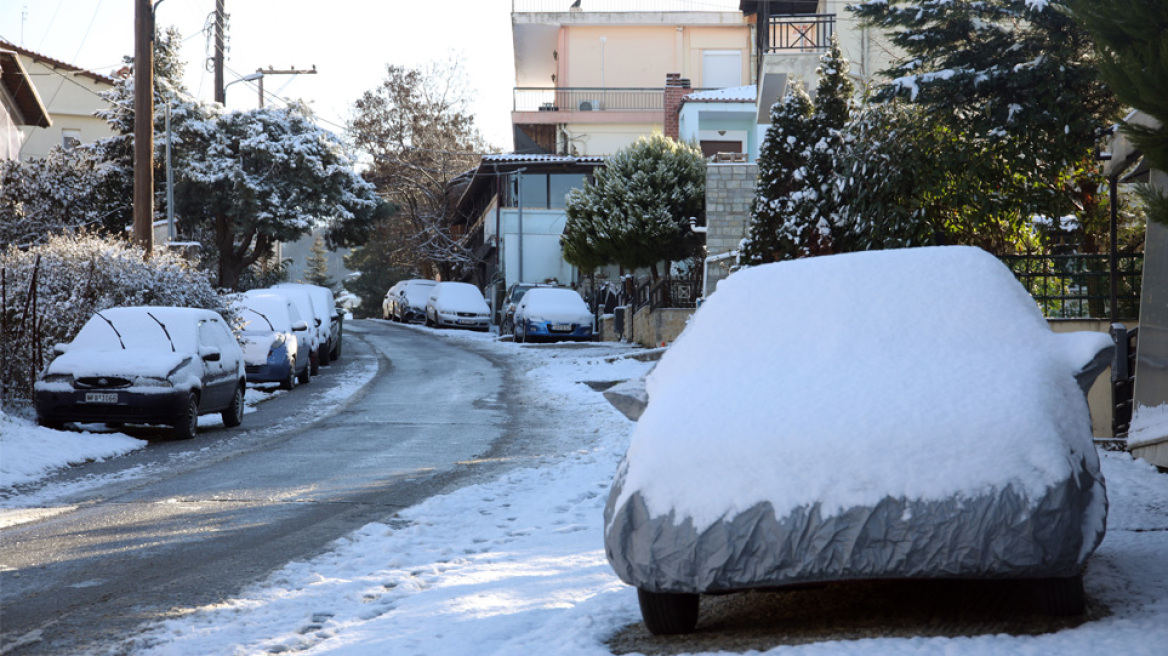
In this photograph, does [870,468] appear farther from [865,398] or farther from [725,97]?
[725,97]

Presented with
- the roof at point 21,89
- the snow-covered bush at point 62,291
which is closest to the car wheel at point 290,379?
the snow-covered bush at point 62,291

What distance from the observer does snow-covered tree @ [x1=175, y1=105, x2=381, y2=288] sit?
39281 mm

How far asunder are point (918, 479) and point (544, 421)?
1140cm

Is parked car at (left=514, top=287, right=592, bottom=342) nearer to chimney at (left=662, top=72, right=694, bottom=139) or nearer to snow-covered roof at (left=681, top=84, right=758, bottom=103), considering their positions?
snow-covered roof at (left=681, top=84, right=758, bottom=103)

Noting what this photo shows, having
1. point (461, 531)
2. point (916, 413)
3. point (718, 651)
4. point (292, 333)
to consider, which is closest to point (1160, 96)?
point (916, 413)

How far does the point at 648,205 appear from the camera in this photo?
38.6 meters

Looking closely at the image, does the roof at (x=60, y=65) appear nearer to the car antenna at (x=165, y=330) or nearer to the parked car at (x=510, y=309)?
the parked car at (x=510, y=309)

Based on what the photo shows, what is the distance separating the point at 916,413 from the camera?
15.1 feet

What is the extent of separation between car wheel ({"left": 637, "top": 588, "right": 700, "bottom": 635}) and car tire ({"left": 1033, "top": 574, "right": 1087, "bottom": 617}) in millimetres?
1360

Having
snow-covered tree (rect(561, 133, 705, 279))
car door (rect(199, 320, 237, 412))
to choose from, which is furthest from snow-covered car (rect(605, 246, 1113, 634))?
snow-covered tree (rect(561, 133, 705, 279))

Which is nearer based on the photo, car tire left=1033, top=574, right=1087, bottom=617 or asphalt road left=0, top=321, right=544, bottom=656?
car tire left=1033, top=574, right=1087, bottom=617

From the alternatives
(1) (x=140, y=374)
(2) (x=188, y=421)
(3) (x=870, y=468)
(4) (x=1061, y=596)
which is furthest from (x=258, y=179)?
(4) (x=1061, y=596)

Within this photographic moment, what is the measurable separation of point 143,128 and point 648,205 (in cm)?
1996

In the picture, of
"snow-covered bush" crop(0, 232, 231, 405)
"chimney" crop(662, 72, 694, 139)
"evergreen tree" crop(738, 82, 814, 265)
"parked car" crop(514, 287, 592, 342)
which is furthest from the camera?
"chimney" crop(662, 72, 694, 139)
